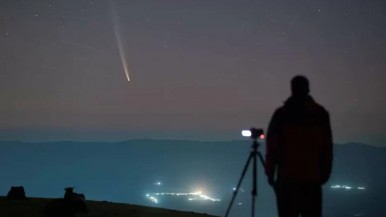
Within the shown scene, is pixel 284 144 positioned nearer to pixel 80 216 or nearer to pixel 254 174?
pixel 254 174

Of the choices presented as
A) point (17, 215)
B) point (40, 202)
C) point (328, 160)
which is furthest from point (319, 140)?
point (40, 202)

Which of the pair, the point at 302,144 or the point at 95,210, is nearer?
the point at 302,144

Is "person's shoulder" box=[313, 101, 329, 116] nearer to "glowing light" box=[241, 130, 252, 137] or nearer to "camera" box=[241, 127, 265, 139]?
"camera" box=[241, 127, 265, 139]

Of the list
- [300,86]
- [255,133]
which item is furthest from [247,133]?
[300,86]

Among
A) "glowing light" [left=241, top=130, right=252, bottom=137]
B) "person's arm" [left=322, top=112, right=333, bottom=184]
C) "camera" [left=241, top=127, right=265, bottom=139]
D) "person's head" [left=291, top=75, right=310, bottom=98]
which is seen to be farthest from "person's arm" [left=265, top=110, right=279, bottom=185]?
"glowing light" [left=241, top=130, right=252, bottom=137]

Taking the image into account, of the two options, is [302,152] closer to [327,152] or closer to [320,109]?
[327,152]

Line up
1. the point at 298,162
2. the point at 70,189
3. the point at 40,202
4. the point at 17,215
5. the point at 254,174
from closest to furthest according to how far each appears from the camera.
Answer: the point at 298,162, the point at 254,174, the point at 17,215, the point at 70,189, the point at 40,202

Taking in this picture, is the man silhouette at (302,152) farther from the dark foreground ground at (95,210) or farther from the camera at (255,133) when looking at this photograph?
the dark foreground ground at (95,210)
